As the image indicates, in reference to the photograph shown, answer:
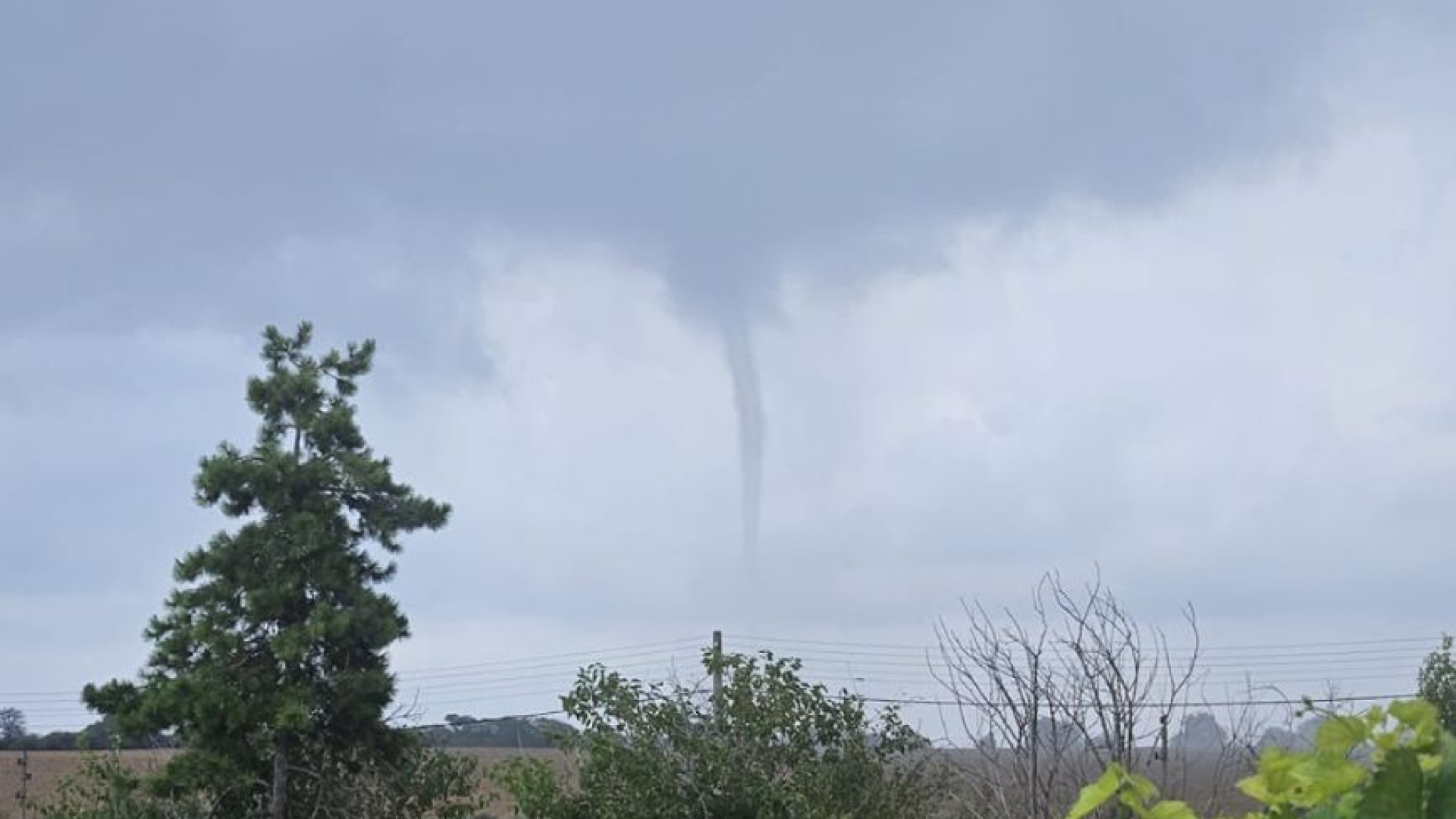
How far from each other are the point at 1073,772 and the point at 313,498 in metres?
8.65

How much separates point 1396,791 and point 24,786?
20.8 m

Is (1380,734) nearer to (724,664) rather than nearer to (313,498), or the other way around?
(724,664)

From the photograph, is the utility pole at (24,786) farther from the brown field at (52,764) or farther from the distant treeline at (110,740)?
the distant treeline at (110,740)

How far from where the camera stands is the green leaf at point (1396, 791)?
1780mm

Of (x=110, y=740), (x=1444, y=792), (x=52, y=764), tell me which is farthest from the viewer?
(x=52, y=764)

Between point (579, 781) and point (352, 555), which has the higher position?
point (352, 555)

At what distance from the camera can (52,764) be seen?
74.2 ft

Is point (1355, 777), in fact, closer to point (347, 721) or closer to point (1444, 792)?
point (1444, 792)

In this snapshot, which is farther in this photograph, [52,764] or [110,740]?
[52,764]

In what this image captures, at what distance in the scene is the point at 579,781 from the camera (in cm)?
1377

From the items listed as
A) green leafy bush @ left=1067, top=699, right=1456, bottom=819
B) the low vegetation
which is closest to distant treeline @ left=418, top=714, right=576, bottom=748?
the low vegetation

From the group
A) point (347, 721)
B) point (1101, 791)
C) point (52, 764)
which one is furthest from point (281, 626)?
point (1101, 791)

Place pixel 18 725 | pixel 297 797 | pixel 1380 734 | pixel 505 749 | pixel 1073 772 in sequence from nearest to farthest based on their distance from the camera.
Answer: pixel 1380 734
pixel 1073 772
pixel 297 797
pixel 505 749
pixel 18 725

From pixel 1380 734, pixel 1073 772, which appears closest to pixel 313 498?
pixel 1073 772
